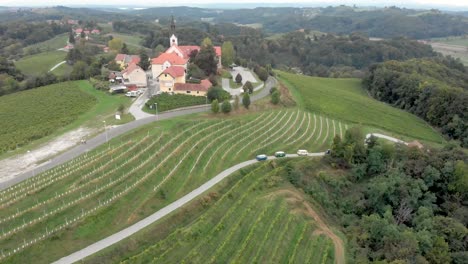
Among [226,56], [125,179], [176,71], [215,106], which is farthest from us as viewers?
[226,56]

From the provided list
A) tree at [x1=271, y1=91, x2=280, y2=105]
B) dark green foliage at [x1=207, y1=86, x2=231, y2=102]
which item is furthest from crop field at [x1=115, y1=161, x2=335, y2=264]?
tree at [x1=271, y1=91, x2=280, y2=105]

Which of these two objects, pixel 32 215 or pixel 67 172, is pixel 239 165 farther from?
pixel 32 215

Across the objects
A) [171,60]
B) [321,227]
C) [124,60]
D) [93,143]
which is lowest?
[321,227]

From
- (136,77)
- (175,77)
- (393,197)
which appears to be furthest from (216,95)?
(393,197)

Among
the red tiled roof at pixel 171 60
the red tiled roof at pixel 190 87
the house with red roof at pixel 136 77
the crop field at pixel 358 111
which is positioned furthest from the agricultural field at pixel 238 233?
the red tiled roof at pixel 171 60

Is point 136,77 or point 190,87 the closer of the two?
point 190,87

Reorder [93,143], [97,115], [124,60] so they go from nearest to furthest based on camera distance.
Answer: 1. [93,143]
2. [97,115]
3. [124,60]

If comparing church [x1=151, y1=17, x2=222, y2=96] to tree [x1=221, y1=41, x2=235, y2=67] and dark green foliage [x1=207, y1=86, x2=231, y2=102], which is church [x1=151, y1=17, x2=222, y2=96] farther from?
tree [x1=221, y1=41, x2=235, y2=67]

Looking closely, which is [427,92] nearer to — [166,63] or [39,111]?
[166,63]
